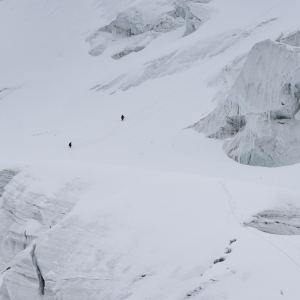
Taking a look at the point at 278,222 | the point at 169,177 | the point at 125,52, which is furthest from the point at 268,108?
the point at 125,52

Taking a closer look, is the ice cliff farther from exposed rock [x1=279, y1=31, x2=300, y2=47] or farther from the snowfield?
exposed rock [x1=279, y1=31, x2=300, y2=47]

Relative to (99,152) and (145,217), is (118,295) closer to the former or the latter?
(145,217)

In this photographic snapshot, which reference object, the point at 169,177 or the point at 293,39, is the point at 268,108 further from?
the point at 293,39

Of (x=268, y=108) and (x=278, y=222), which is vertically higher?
(x=278, y=222)

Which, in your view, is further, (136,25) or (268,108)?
(136,25)

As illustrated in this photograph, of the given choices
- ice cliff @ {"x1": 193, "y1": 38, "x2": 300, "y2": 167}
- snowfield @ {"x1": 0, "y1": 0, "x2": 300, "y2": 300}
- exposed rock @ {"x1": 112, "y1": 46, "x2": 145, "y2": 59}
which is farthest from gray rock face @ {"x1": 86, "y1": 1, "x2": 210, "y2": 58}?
ice cliff @ {"x1": 193, "y1": 38, "x2": 300, "y2": 167}

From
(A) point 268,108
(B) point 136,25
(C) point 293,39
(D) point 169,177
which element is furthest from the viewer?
(B) point 136,25
